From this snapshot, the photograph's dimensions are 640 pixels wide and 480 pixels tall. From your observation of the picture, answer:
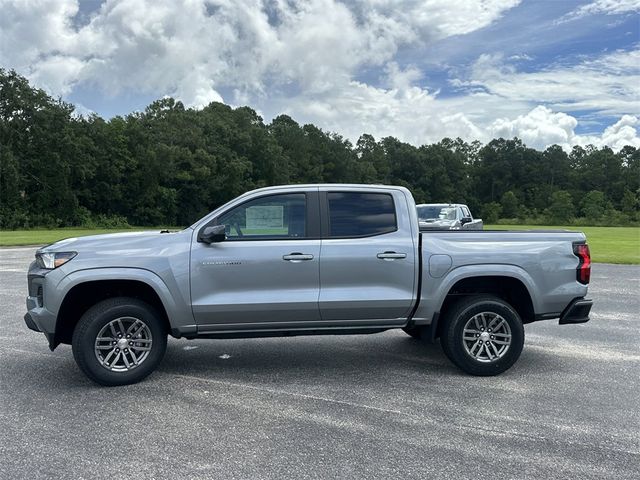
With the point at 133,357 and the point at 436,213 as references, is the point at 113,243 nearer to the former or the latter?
the point at 133,357

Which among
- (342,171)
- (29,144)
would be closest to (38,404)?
(29,144)

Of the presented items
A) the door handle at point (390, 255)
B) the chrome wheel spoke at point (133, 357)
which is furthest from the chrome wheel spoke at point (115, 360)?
the door handle at point (390, 255)

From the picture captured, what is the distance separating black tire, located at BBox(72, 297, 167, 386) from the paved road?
148 mm

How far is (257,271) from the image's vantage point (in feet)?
16.9

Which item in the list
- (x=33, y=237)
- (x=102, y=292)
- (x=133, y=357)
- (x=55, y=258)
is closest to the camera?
(x=55, y=258)

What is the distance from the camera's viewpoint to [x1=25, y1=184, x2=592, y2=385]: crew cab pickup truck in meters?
5.04

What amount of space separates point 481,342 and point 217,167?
66003 millimetres

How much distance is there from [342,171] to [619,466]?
89.1m

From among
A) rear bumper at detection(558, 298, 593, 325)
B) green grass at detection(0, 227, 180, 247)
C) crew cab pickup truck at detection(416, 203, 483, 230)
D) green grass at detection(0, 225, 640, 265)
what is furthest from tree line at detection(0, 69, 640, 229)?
rear bumper at detection(558, 298, 593, 325)

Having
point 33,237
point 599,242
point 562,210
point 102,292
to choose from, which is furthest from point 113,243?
point 562,210

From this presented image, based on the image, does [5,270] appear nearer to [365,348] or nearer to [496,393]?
[365,348]

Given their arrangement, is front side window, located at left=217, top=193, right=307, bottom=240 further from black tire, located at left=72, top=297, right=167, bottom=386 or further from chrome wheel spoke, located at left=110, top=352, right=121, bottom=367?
chrome wheel spoke, located at left=110, top=352, right=121, bottom=367

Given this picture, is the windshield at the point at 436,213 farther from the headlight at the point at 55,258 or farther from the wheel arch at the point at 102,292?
the headlight at the point at 55,258

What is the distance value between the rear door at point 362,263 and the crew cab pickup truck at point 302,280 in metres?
0.01
